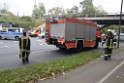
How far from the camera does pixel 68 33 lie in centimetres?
2066

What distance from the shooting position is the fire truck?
20545mm

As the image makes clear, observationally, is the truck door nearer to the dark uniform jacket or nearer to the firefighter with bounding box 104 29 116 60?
the firefighter with bounding box 104 29 116 60

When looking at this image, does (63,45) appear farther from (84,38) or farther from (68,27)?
(84,38)

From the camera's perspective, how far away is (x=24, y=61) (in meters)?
14.4

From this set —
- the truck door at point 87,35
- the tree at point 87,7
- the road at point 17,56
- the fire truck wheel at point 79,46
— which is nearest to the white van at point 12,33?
the truck door at point 87,35

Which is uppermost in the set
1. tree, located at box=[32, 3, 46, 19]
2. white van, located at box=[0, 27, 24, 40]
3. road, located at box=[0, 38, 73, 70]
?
tree, located at box=[32, 3, 46, 19]

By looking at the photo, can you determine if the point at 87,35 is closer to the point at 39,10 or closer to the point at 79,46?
the point at 79,46

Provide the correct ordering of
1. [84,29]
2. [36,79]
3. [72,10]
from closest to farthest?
[36,79] < [84,29] < [72,10]

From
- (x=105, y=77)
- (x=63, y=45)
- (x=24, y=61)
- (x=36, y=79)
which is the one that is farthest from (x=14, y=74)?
(x=63, y=45)

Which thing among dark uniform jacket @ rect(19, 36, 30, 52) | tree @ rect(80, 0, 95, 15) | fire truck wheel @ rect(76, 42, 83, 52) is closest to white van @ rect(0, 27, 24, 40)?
fire truck wheel @ rect(76, 42, 83, 52)

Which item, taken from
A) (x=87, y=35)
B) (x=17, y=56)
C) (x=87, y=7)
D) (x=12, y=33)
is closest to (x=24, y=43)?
(x=17, y=56)

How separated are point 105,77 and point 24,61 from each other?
5.36 meters

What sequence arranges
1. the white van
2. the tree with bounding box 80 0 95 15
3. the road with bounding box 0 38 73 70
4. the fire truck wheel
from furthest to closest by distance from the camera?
1. the tree with bounding box 80 0 95 15
2. the white van
3. the fire truck wheel
4. the road with bounding box 0 38 73 70

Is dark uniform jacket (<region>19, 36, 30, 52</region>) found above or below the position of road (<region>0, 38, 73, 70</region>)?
above
